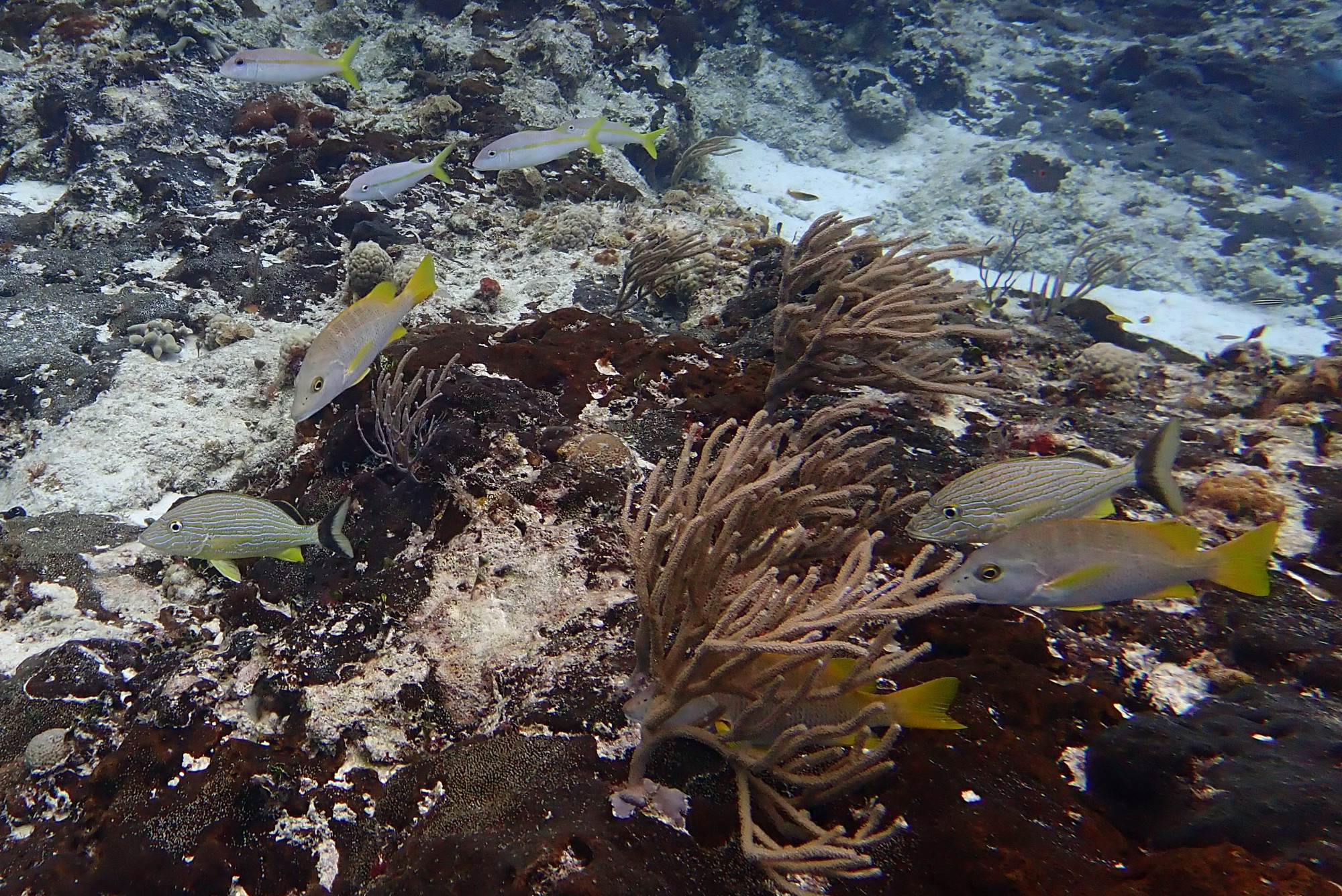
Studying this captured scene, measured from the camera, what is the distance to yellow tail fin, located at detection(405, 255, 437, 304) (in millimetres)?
2215

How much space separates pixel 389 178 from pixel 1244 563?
5080mm

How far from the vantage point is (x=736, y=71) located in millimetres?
15570

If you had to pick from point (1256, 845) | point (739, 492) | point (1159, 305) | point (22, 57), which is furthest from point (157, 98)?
point (1159, 305)

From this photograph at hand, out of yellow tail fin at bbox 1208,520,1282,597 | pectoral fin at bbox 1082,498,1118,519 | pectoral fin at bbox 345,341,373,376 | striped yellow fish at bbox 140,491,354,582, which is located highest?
pectoral fin at bbox 345,341,373,376

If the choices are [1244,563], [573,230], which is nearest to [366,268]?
[573,230]

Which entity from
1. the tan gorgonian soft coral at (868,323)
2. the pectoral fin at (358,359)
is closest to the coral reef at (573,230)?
the tan gorgonian soft coral at (868,323)

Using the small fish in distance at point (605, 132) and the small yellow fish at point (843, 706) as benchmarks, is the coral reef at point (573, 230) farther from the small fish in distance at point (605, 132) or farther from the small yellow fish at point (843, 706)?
the small yellow fish at point (843, 706)

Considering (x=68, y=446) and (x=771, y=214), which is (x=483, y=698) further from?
(x=771, y=214)

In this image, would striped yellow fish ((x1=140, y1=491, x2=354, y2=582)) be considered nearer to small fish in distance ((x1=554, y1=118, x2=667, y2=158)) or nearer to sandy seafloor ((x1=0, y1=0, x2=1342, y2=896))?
sandy seafloor ((x1=0, y1=0, x2=1342, y2=896))

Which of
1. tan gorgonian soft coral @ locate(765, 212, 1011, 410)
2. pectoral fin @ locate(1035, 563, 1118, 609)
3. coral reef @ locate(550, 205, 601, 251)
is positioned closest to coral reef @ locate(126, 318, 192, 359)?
coral reef @ locate(550, 205, 601, 251)

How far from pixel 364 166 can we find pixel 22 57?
459 cm

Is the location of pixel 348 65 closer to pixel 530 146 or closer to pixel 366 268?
pixel 366 268

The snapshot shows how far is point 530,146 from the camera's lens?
14.5 ft

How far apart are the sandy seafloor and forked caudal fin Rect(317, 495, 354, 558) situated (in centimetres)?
37
